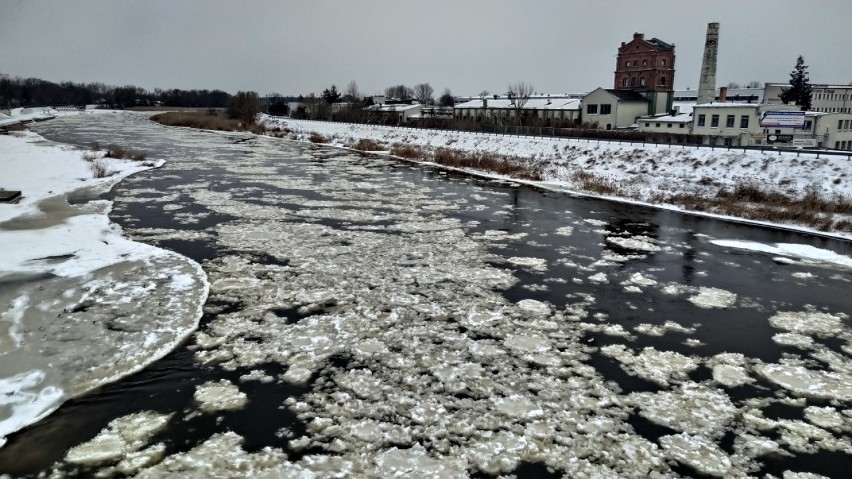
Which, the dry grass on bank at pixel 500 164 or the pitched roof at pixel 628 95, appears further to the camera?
the pitched roof at pixel 628 95

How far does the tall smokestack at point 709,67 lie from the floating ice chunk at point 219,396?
59.9 meters

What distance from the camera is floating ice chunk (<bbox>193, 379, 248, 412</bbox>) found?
22.8 feet

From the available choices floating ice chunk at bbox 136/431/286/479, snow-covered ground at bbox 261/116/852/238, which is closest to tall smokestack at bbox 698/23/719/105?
snow-covered ground at bbox 261/116/852/238

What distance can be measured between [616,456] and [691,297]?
6.72m

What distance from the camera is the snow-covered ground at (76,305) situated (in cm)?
736

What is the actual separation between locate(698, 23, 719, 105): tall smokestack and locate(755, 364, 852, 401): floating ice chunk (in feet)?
181

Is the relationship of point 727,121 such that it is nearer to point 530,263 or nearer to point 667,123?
point 667,123

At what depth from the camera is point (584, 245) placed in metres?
15.9

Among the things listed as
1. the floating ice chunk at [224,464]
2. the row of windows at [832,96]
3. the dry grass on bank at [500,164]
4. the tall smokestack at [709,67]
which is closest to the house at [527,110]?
the tall smokestack at [709,67]

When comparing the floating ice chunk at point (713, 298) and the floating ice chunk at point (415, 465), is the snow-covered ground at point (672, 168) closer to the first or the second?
the floating ice chunk at point (713, 298)

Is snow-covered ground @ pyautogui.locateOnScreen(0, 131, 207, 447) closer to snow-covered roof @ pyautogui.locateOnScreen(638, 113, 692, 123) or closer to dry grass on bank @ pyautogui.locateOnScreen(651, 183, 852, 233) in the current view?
dry grass on bank @ pyautogui.locateOnScreen(651, 183, 852, 233)

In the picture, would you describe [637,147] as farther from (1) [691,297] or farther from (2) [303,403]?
(2) [303,403]

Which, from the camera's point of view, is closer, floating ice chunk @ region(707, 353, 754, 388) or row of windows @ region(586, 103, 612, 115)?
floating ice chunk @ region(707, 353, 754, 388)

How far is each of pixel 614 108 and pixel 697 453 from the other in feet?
184
